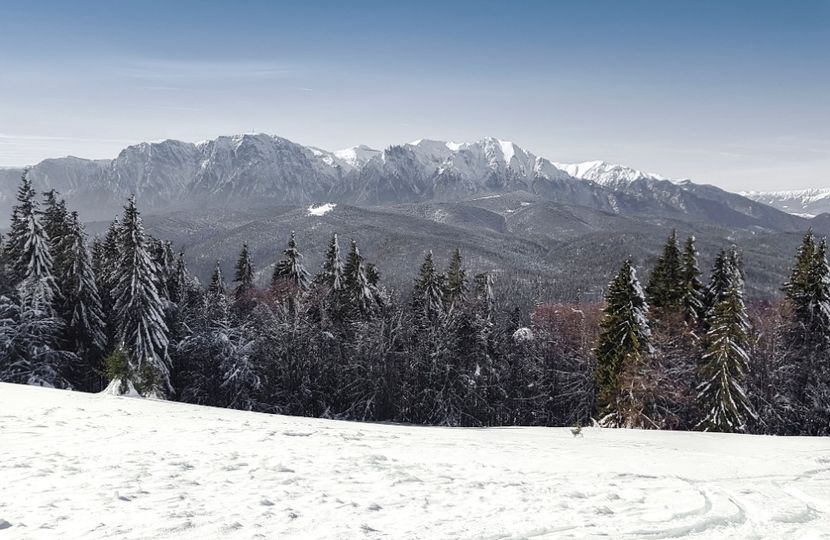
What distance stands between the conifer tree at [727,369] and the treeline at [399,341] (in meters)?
0.11

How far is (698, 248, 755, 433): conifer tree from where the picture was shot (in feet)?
100

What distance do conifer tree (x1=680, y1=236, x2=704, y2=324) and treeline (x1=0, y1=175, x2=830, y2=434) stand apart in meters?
0.12

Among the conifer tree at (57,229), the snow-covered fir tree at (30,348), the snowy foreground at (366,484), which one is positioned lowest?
the snow-covered fir tree at (30,348)

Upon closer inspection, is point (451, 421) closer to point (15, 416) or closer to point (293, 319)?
point (293, 319)

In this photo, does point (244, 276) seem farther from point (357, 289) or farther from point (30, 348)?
point (30, 348)

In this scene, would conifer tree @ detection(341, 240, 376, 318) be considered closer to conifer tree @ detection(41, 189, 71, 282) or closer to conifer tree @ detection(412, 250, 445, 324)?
conifer tree @ detection(412, 250, 445, 324)

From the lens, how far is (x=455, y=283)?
2020 inches

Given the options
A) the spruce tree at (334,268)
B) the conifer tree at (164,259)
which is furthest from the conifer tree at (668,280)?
the conifer tree at (164,259)

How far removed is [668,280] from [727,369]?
315 inches

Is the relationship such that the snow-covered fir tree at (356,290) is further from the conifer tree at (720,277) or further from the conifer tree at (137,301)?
the conifer tree at (720,277)

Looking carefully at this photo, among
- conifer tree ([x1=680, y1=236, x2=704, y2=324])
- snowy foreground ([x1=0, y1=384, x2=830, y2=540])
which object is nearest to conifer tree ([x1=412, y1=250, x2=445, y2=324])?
conifer tree ([x1=680, y1=236, x2=704, y2=324])

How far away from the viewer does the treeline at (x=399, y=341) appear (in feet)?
108

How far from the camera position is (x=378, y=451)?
1359cm

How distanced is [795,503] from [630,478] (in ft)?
9.56
